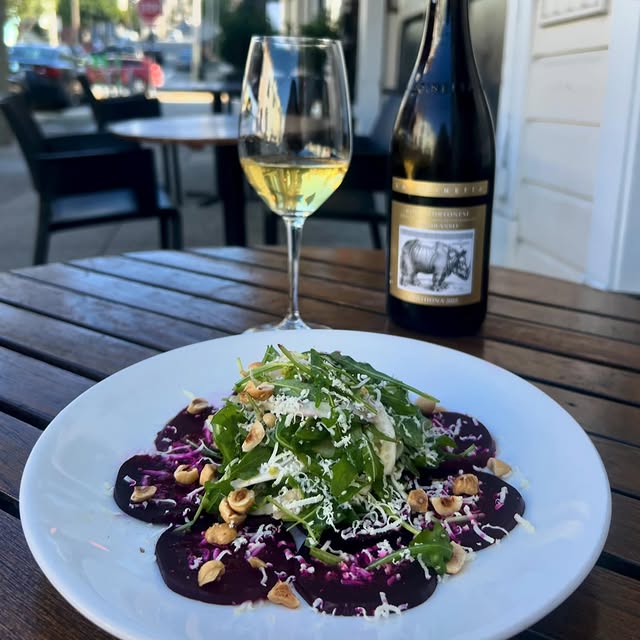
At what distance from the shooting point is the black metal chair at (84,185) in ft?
9.20

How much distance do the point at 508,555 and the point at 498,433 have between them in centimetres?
18

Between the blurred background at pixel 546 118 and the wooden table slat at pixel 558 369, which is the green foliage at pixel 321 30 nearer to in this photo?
the blurred background at pixel 546 118

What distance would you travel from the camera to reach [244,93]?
0.88 meters

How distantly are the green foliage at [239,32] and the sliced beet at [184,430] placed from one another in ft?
17.4

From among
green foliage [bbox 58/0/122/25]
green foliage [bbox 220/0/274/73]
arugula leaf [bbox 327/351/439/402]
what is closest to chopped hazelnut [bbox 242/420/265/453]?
arugula leaf [bbox 327/351/439/402]

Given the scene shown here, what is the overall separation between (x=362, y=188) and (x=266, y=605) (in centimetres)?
287

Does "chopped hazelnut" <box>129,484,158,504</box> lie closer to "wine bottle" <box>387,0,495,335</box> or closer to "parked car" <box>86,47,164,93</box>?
"wine bottle" <box>387,0,495,335</box>

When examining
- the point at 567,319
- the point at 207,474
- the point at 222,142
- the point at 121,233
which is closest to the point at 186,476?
the point at 207,474

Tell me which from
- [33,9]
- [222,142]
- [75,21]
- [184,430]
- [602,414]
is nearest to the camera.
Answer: [184,430]

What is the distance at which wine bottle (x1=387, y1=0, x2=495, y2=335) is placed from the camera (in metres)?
0.86

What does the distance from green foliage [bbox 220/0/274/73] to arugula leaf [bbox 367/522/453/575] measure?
5.51m

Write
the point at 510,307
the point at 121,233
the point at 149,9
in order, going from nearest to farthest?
the point at 510,307 < the point at 121,233 < the point at 149,9

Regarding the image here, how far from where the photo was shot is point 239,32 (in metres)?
5.48

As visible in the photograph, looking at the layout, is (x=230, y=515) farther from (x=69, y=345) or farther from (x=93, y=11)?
(x=93, y=11)
